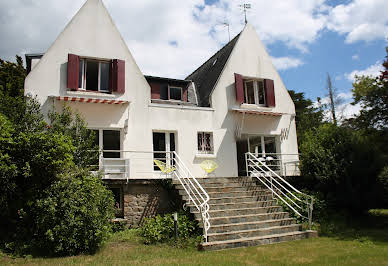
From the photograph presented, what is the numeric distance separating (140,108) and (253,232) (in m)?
7.64

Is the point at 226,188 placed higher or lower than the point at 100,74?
lower

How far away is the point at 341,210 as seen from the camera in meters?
13.3

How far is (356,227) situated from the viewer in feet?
40.5

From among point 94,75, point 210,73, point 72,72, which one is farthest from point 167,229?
→ point 210,73

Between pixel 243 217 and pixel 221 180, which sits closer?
pixel 243 217

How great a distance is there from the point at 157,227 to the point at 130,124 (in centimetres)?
556

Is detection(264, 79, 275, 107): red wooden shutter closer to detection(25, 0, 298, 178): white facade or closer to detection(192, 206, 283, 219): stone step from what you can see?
detection(25, 0, 298, 178): white facade

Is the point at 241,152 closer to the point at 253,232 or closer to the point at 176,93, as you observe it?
the point at 176,93

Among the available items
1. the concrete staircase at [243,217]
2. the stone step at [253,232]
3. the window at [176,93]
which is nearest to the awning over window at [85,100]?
the window at [176,93]

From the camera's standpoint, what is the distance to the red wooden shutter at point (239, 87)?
55.2ft

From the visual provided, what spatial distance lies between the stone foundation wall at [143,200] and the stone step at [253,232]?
2.94 metres

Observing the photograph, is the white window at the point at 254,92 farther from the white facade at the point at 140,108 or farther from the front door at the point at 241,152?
the front door at the point at 241,152

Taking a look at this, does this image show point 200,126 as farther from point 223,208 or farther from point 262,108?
point 223,208

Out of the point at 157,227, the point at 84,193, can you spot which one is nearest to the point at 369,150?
the point at 157,227
